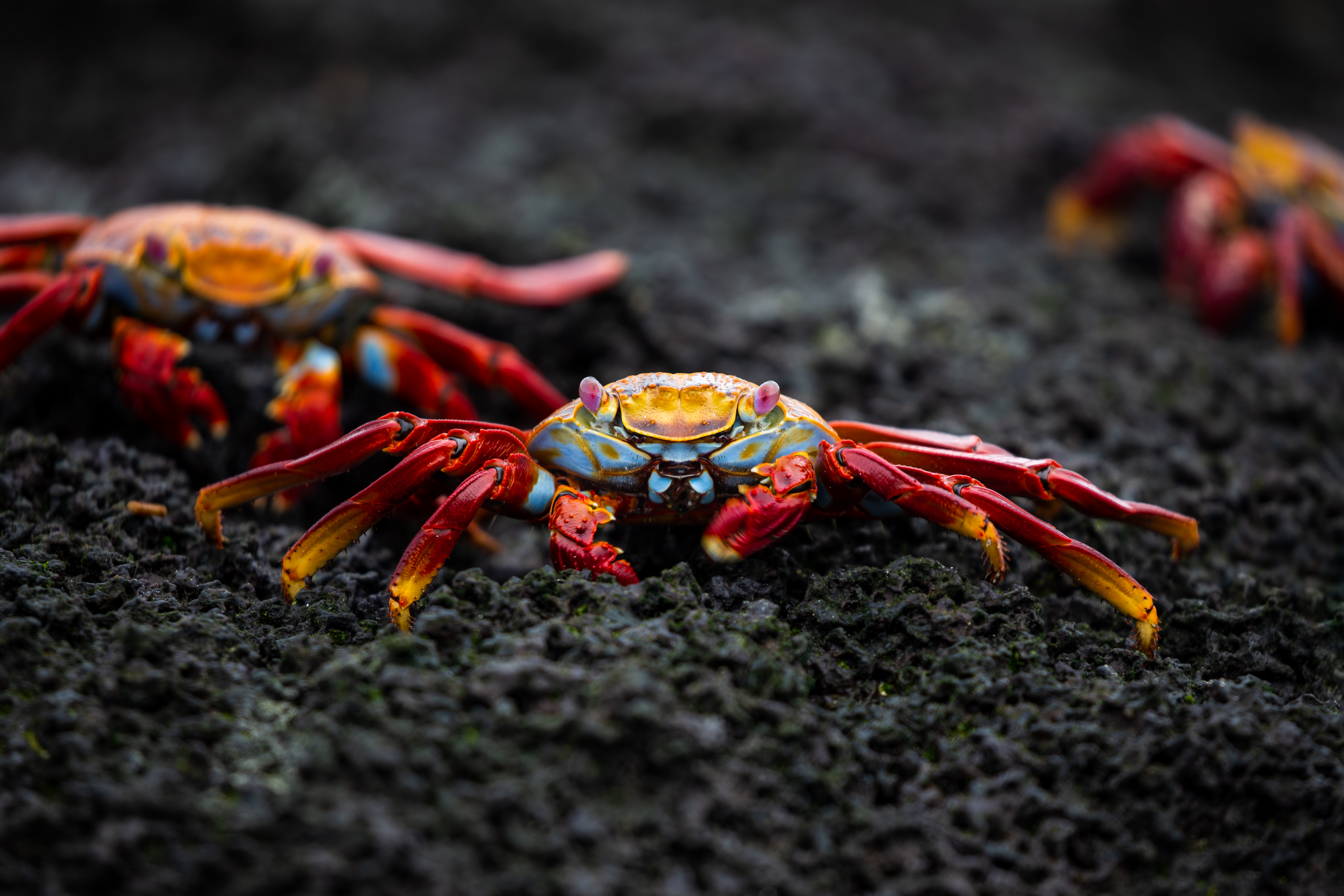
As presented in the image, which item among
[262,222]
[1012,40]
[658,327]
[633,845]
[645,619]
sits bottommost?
[633,845]

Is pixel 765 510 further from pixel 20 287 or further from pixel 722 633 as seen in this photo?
pixel 20 287

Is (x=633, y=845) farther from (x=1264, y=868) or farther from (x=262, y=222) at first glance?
(x=262, y=222)

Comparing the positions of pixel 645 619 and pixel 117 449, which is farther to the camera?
pixel 117 449

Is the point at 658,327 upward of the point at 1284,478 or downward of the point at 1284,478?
upward

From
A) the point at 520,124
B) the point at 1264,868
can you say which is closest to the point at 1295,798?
the point at 1264,868

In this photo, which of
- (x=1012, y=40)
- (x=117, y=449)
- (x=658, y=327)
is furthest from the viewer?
(x=1012, y=40)

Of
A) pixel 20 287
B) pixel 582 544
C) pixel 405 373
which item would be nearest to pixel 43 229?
pixel 20 287
